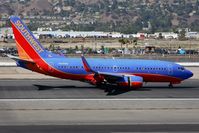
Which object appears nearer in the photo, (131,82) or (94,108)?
(94,108)

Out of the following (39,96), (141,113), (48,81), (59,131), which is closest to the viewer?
(59,131)

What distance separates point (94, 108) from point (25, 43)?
49.2ft

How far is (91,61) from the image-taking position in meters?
55.3

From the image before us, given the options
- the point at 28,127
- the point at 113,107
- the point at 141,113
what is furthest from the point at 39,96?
the point at 28,127

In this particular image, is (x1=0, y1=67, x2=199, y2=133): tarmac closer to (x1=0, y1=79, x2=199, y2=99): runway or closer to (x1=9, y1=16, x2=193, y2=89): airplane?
(x1=0, y1=79, x2=199, y2=99): runway

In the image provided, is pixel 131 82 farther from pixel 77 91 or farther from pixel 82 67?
pixel 77 91

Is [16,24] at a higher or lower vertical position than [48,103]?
higher

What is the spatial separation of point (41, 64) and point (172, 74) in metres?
12.9

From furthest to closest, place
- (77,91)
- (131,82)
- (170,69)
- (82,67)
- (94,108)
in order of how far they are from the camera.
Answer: (170,69)
(82,67)
(131,82)
(77,91)
(94,108)

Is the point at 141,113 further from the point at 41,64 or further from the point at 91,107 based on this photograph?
the point at 41,64

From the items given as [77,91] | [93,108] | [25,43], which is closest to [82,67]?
[77,91]

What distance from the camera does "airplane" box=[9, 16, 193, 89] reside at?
53562mm

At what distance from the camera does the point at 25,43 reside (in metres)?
54.2

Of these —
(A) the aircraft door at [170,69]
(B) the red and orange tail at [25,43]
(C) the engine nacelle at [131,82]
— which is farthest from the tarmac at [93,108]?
(B) the red and orange tail at [25,43]
